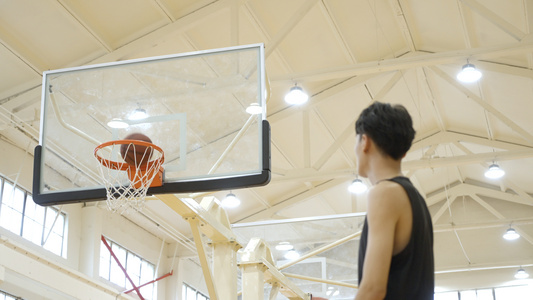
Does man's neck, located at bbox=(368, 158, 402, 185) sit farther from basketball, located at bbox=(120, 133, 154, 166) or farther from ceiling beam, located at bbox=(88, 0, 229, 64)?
ceiling beam, located at bbox=(88, 0, 229, 64)

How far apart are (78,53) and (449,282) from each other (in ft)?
47.2

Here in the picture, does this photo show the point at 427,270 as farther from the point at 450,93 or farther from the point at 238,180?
the point at 450,93

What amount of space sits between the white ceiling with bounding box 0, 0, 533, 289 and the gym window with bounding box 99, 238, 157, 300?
122 cm

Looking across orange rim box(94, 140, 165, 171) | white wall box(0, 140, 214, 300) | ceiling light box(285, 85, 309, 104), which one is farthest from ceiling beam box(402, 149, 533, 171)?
orange rim box(94, 140, 165, 171)

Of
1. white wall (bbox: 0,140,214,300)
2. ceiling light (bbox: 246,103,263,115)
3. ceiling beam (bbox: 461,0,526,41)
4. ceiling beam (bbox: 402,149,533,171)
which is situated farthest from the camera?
ceiling beam (bbox: 402,149,533,171)

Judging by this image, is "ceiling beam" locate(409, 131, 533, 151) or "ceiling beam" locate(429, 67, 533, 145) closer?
"ceiling beam" locate(429, 67, 533, 145)

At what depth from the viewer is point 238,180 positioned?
6.66 meters

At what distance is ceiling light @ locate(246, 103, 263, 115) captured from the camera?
6.99m

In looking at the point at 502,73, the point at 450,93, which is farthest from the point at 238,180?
the point at 450,93

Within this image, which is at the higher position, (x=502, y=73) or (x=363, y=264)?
(x=502, y=73)

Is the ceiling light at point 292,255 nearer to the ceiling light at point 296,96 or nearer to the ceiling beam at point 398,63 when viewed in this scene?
the ceiling light at point 296,96

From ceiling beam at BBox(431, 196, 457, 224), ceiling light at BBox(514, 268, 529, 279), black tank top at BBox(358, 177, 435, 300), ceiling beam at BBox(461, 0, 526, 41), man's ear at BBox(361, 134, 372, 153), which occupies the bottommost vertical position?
black tank top at BBox(358, 177, 435, 300)

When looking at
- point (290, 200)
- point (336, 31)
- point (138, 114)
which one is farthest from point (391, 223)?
point (290, 200)

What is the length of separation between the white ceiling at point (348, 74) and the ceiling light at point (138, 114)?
416cm
